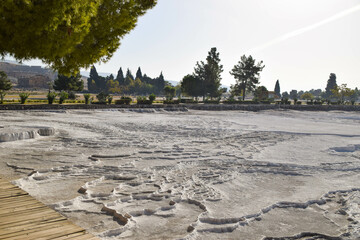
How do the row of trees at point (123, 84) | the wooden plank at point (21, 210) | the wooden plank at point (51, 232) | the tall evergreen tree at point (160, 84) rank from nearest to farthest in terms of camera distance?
the wooden plank at point (51, 232) < the wooden plank at point (21, 210) < the row of trees at point (123, 84) < the tall evergreen tree at point (160, 84)

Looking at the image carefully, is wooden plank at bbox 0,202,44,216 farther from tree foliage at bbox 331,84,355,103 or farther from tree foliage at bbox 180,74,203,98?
tree foliage at bbox 331,84,355,103

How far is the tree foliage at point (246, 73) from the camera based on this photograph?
65.2 meters

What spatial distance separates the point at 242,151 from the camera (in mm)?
12633

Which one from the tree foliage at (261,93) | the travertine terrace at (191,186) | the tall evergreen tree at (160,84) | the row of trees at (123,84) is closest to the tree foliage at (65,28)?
the travertine terrace at (191,186)

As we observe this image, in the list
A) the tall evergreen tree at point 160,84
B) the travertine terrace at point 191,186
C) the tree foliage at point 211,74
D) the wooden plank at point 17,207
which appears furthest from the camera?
the tall evergreen tree at point 160,84

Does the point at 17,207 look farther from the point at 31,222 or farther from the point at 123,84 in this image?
the point at 123,84

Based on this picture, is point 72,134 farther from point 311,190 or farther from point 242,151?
point 311,190

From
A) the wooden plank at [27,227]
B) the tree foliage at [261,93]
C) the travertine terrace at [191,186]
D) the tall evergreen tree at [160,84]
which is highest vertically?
the tall evergreen tree at [160,84]

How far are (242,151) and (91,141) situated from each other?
254 inches

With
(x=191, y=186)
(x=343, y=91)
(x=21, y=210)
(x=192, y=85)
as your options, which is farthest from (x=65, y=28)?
(x=343, y=91)

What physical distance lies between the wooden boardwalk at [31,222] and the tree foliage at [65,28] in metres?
4.32

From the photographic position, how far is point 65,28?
27.0 feet

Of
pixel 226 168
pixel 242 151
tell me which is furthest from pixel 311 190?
pixel 242 151

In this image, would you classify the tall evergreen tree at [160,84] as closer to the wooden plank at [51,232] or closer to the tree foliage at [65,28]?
the tree foliage at [65,28]
